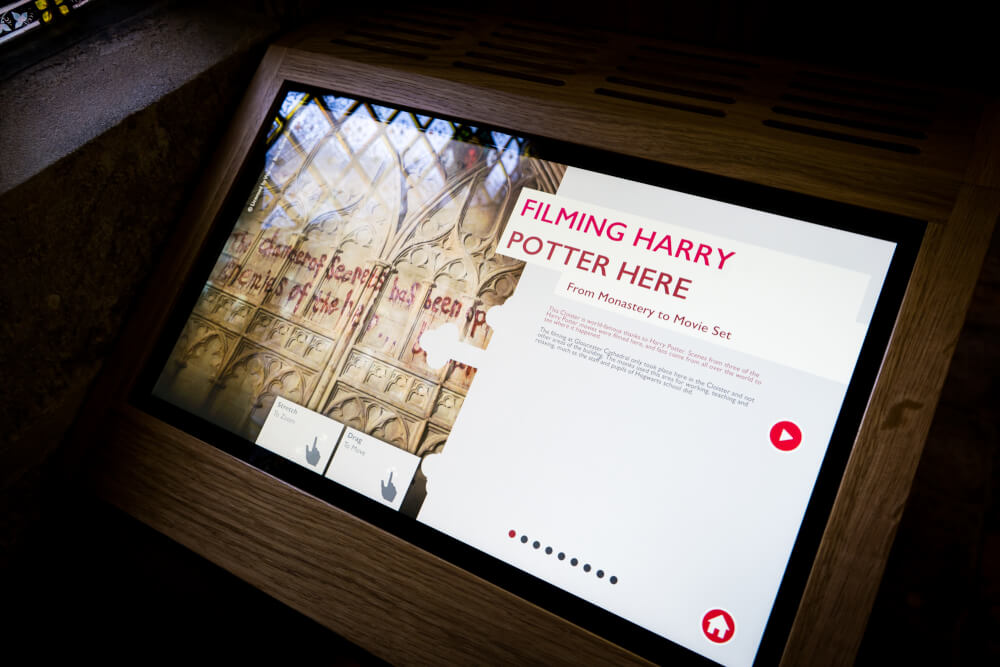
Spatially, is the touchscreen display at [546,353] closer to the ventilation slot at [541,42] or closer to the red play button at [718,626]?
the red play button at [718,626]

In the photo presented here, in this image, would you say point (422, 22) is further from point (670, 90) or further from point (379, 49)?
point (670, 90)

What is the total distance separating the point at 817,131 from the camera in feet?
3.18

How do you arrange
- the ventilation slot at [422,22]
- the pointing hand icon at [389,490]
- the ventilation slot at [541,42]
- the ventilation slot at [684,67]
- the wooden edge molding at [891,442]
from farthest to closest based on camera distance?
the ventilation slot at [422,22], the ventilation slot at [541,42], the ventilation slot at [684,67], the pointing hand icon at [389,490], the wooden edge molding at [891,442]

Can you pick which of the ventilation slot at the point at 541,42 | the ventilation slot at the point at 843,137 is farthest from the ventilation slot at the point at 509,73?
the ventilation slot at the point at 843,137

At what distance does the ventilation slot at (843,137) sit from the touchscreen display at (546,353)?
14 cm

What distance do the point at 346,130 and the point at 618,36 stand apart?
61 cm

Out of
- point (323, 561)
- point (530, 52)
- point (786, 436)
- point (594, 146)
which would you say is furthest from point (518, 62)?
point (323, 561)

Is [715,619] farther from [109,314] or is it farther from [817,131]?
[109,314]

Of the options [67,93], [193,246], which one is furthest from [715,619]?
[67,93]

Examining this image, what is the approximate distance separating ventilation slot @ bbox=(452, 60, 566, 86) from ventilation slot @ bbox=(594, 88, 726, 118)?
93 mm

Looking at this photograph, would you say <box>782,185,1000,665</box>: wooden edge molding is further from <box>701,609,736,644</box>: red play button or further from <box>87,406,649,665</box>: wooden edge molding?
<box>87,406,649,665</box>: wooden edge molding

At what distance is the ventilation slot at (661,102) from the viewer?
40.8 inches

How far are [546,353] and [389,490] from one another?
0.36 m

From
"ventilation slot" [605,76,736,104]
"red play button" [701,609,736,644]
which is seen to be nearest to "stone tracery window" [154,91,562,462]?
"ventilation slot" [605,76,736,104]
